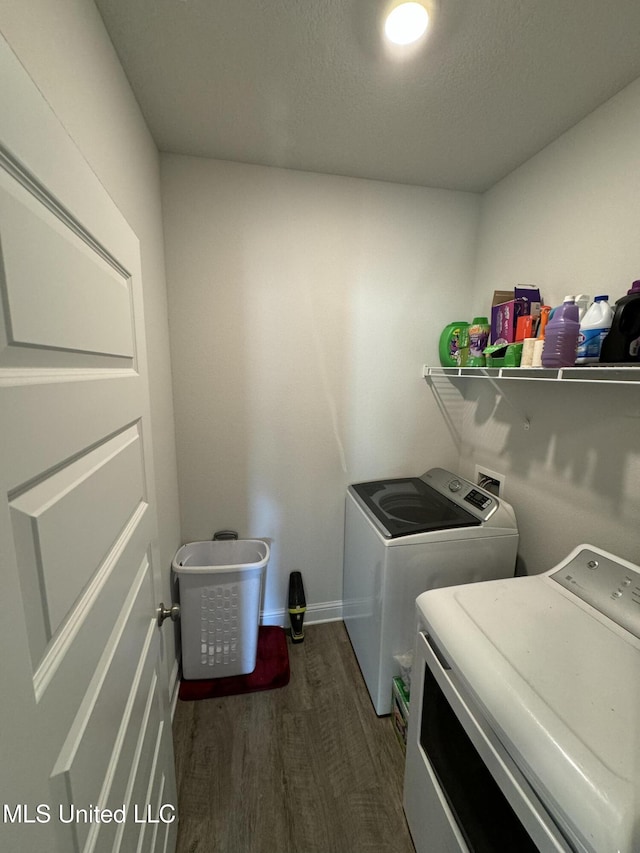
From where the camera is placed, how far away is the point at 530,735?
0.61 meters

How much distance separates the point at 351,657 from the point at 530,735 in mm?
1350

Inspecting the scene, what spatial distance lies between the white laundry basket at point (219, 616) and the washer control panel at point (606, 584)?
3.82ft

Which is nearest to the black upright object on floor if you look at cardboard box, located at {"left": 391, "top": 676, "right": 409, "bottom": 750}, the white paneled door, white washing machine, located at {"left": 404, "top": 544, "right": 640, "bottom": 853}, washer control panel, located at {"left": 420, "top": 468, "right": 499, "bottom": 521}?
cardboard box, located at {"left": 391, "top": 676, "right": 409, "bottom": 750}

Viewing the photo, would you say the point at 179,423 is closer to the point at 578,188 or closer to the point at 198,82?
the point at 198,82

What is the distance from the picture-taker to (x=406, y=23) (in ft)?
2.90

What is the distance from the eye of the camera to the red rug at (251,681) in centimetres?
154

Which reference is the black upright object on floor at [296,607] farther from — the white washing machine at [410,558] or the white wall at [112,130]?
the white wall at [112,130]

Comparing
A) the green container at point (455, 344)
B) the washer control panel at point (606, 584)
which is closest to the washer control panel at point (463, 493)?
the washer control panel at point (606, 584)

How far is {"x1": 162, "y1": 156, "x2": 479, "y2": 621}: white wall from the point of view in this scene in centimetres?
157

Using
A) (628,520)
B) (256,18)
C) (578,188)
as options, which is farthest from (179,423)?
(578,188)

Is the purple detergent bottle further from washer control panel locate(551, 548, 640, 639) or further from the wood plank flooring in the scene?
the wood plank flooring

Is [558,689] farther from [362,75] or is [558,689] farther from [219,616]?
[362,75]

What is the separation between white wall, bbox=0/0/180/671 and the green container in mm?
1439

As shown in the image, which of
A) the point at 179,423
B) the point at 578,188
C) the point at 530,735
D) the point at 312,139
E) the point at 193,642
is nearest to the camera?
the point at 530,735
